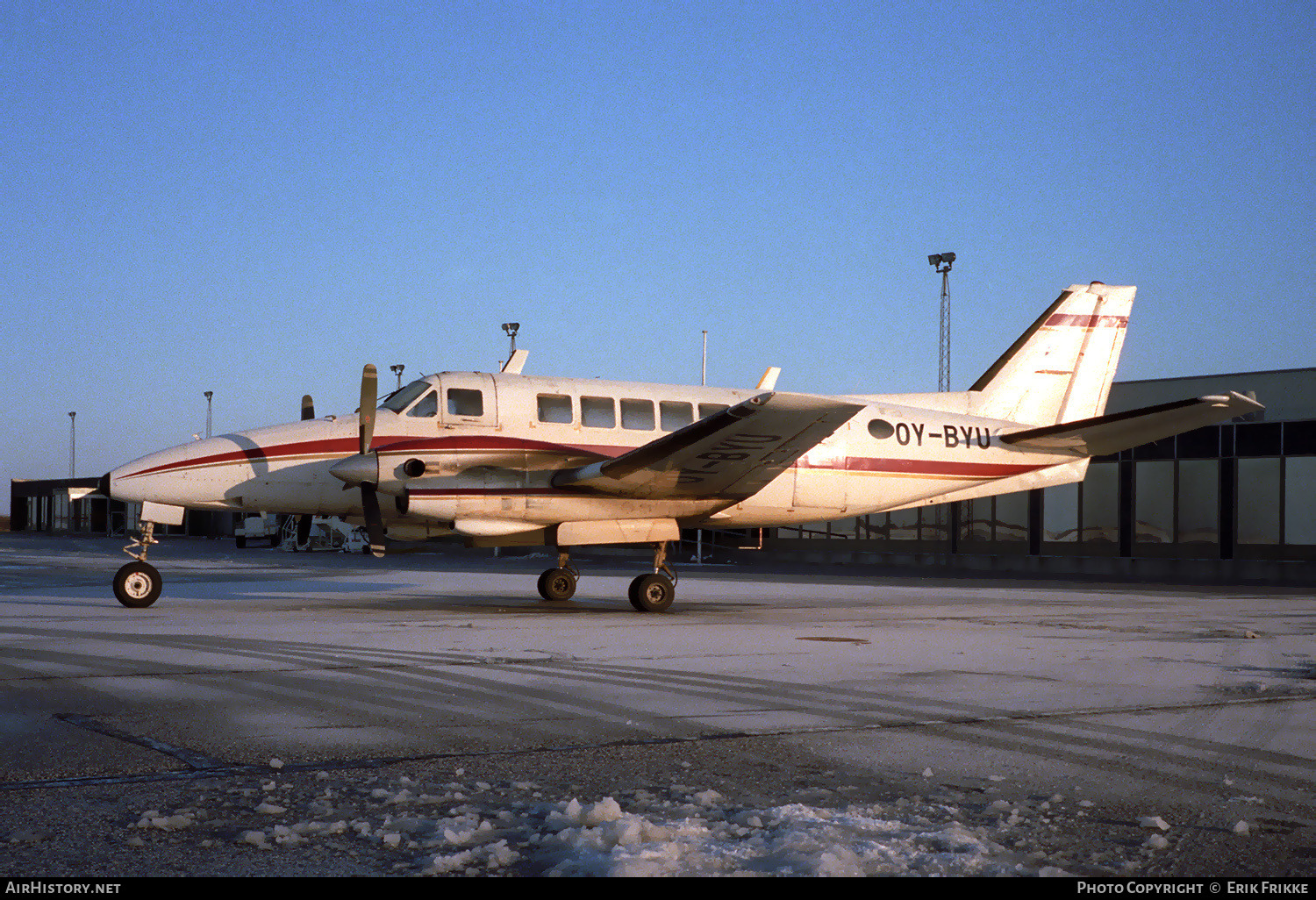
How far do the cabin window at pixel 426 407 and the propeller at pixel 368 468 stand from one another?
2.03 ft

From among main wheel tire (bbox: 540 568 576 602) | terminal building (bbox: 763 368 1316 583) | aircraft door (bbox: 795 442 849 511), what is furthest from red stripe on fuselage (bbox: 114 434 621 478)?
terminal building (bbox: 763 368 1316 583)

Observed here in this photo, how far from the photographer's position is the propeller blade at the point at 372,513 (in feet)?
48.7

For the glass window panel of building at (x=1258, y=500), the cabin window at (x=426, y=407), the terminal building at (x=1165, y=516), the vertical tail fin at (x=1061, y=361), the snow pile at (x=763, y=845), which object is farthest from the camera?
the glass window panel of building at (x=1258, y=500)

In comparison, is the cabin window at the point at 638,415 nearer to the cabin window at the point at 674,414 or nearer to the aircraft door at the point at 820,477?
the cabin window at the point at 674,414

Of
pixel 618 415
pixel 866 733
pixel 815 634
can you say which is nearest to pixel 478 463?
pixel 618 415

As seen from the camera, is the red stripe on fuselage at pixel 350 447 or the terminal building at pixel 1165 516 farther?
the terminal building at pixel 1165 516

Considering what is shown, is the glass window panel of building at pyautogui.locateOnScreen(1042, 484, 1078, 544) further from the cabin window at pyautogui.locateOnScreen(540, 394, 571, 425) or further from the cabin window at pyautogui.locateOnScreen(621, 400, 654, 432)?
the cabin window at pyautogui.locateOnScreen(540, 394, 571, 425)

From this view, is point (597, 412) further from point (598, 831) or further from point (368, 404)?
point (598, 831)

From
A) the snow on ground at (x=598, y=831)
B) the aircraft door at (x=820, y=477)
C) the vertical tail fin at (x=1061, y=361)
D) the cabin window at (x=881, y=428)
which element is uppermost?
the vertical tail fin at (x=1061, y=361)

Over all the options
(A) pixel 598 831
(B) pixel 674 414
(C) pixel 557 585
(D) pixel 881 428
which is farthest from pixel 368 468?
(A) pixel 598 831

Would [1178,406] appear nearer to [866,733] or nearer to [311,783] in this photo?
[866,733]

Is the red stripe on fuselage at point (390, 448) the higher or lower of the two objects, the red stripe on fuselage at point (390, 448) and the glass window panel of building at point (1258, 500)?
the higher

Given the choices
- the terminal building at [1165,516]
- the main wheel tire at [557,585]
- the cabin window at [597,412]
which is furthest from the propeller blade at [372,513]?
the terminal building at [1165,516]

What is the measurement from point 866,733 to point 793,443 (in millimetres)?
8663
